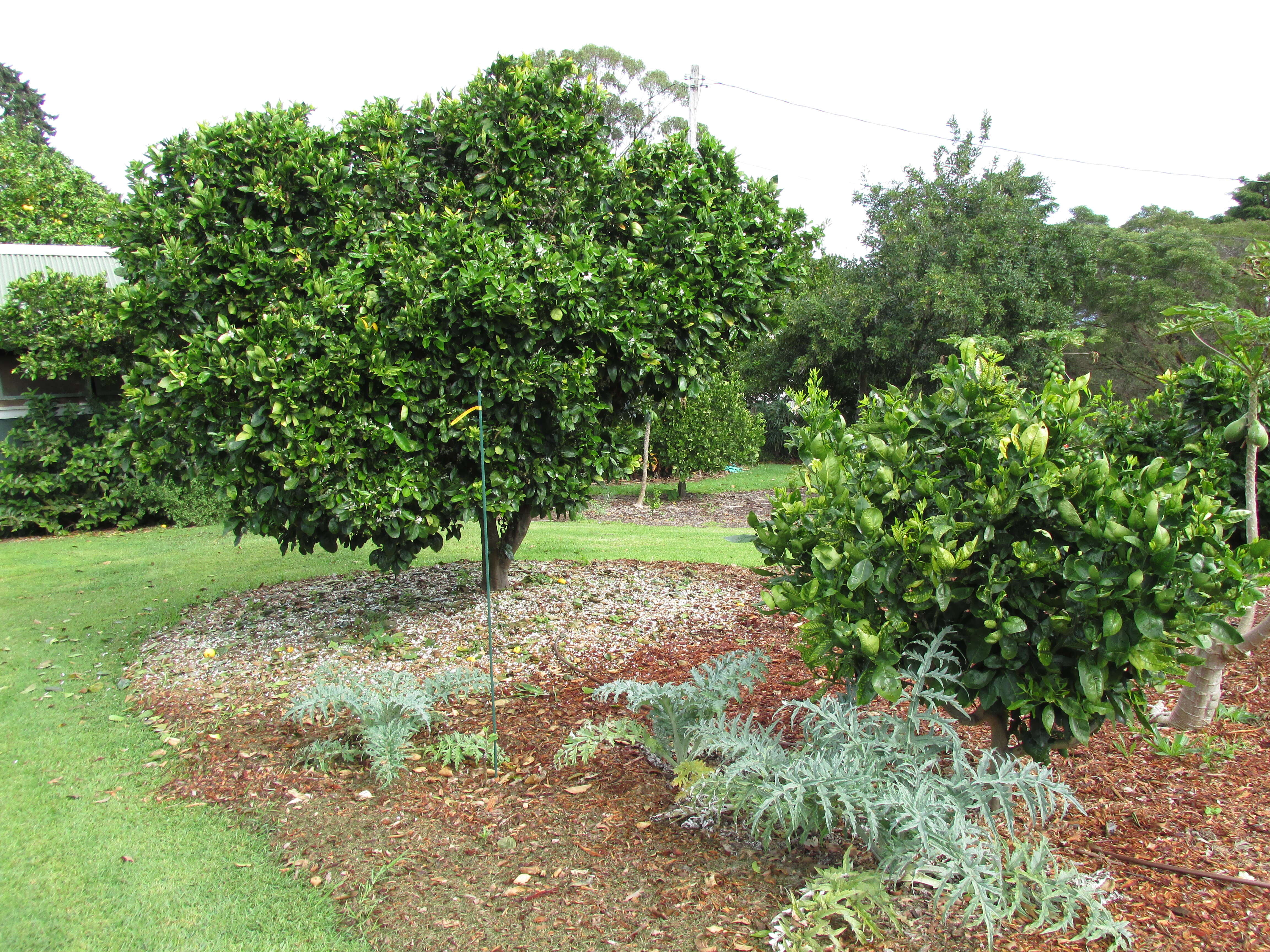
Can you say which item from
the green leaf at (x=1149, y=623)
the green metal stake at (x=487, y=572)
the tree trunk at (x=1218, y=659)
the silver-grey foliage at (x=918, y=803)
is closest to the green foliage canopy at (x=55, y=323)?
the green metal stake at (x=487, y=572)

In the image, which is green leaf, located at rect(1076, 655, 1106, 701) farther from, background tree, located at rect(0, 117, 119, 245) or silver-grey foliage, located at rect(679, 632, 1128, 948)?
background tree, located at rect(0, 117, 119, 245)

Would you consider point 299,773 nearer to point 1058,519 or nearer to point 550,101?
point 1058,519

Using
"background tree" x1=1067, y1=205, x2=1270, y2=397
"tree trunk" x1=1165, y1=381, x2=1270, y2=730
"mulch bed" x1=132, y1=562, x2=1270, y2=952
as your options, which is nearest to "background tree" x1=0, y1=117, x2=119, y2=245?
"mulch bed" x1=132, y1=562, x2=1270, y2=952

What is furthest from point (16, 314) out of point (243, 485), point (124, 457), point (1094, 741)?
point (1094, 741)

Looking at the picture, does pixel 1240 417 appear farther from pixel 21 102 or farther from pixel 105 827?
pixel 21 102

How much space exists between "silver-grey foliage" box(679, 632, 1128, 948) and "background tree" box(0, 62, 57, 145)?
39.0 meters

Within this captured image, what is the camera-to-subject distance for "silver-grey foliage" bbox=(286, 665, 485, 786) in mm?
3520

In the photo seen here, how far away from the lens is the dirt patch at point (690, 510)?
1470cm

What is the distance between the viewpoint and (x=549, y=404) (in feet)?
16.3

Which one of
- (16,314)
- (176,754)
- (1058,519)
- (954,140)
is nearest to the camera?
(1058,519)

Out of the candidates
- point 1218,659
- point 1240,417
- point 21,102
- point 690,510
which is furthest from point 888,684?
point 21,102

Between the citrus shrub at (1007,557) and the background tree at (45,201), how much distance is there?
13186mm

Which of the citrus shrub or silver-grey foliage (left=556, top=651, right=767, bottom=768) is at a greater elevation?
the citrus shrub

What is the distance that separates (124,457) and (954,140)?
63.0 feet
